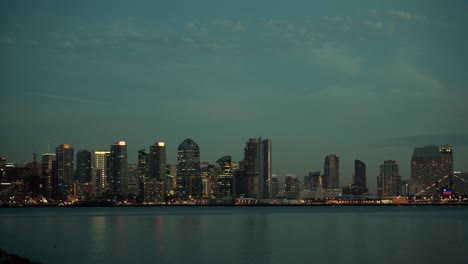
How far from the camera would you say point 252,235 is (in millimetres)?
75625

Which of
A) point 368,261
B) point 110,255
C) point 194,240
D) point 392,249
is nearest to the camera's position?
point 368,261

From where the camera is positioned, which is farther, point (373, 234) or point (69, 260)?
point (373, 234)

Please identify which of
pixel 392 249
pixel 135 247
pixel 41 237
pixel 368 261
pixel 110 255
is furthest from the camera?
pixel 41 237

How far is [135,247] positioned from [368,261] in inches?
913

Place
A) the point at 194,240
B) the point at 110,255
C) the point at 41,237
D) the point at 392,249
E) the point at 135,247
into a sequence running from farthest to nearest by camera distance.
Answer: the point at 41,237 < the point at 194,240 < the point at 135,247 < the point at 392,249 < the point at 110,255

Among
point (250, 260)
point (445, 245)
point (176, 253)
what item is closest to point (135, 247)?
point (176, 253)

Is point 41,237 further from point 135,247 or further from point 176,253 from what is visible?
point 176,253

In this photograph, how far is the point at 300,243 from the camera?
2511 inches

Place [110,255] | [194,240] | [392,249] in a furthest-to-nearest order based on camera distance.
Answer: [194,240], [392,249], [110,255]

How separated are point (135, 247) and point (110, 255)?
24.7 feet

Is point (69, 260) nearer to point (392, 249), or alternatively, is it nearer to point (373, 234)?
point (392, 249)

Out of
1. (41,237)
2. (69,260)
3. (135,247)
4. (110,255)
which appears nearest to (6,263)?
(69,260)

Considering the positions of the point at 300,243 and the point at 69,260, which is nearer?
the point at 69,260

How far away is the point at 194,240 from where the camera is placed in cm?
6844
